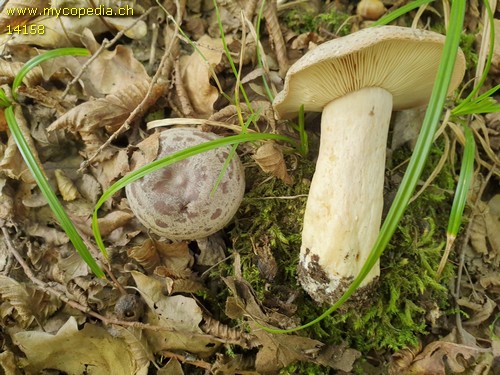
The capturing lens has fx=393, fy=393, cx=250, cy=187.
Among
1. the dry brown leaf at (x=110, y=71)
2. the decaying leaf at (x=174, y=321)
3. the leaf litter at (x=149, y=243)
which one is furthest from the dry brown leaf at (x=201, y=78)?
the decaying leaf at (x=174, y=321)

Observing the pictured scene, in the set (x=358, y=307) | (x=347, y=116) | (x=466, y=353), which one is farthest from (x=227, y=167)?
(x=466, y=353)

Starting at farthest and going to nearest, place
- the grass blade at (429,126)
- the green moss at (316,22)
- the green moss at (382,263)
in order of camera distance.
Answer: the green moss at (316,22) → the green moss at (382,263) → the grass blade at (429,126)

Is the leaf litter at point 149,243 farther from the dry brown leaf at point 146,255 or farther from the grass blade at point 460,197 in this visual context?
the grass blade at point 460,197

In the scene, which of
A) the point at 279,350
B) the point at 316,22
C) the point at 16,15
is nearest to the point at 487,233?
the point at 279,350

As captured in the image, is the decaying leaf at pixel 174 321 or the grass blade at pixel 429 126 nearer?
the grass blade at pixel 429 126

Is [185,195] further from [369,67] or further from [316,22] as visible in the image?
[316,22]

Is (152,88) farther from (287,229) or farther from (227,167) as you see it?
(287,229)

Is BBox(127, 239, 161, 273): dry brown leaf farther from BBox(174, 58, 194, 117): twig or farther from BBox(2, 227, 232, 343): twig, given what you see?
BBox(174, 58, 194, 117): twig

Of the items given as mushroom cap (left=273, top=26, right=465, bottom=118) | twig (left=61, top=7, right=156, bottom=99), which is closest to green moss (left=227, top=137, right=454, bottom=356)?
mushroom cap (left=273, top=26, right=465, bottom=118)
